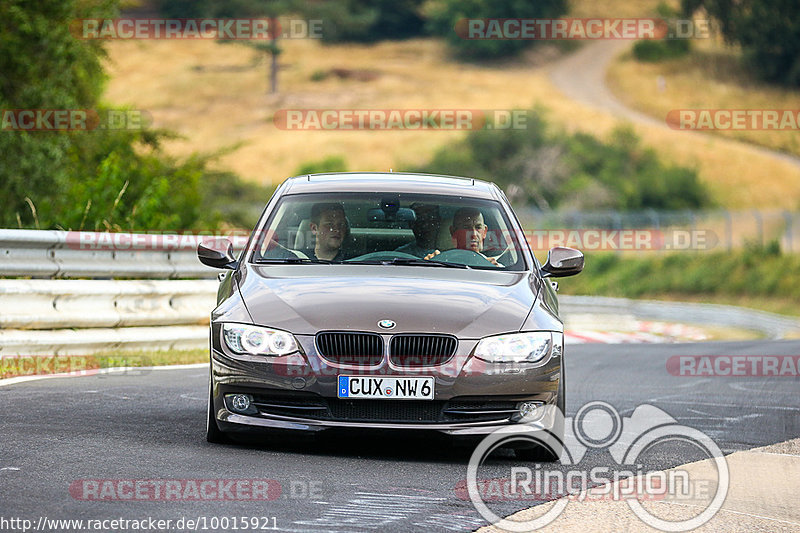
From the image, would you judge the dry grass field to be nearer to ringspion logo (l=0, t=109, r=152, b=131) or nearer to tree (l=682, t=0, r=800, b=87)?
tree (l=682, t=0, r=800, b=87)

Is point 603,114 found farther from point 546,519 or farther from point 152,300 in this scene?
point 546,519

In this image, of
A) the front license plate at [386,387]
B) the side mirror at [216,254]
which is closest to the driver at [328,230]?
the side mirror at [216,254]

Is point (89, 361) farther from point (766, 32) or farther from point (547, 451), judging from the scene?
point (766, 32)

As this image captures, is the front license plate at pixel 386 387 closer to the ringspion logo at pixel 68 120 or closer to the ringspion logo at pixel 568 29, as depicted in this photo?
the ringspion logo at pixel 68 120

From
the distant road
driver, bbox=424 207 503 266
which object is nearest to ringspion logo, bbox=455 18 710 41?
the distant road

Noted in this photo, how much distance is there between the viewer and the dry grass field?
83.7 metres

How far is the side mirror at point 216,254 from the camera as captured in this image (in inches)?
320

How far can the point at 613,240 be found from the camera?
152ft

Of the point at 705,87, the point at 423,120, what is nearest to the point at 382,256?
the point at 423,120

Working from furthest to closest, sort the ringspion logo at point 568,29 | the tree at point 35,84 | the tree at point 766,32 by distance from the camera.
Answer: the ringspion logo at point 568,29 < the tree at point 766,32 < the tree at point 35,84

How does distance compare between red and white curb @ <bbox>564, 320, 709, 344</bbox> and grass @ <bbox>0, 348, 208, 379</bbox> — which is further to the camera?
red and white curb @ <bbox>564, 320, 709, 344</bbox>

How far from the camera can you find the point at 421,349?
695 cm

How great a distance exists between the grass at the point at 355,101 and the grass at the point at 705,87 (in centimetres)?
514

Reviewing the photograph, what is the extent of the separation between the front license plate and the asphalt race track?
0.24 m
